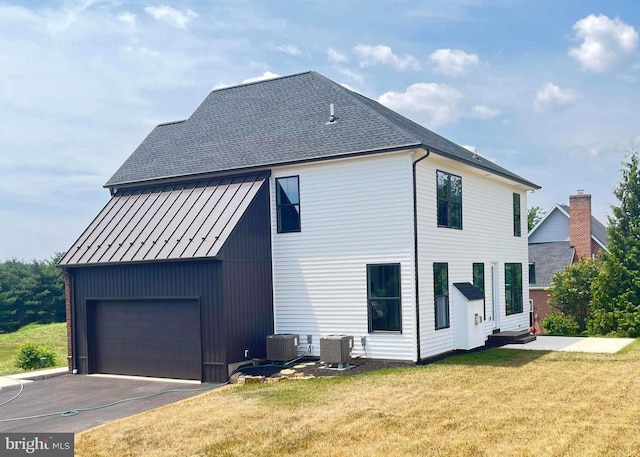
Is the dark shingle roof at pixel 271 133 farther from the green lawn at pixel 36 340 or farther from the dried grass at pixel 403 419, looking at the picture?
the green lawn at pixel 36 340

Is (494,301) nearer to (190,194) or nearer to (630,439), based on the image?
(190,194)

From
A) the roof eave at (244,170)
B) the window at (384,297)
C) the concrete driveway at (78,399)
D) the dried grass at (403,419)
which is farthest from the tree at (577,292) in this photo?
the concrete driveway at (78,399)

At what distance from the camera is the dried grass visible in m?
8.68

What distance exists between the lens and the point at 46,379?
A: 1662 cm

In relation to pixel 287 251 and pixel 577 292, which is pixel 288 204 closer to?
pixel 287 251

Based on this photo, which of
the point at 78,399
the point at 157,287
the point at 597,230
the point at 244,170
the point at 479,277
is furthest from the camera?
the point at 597,230

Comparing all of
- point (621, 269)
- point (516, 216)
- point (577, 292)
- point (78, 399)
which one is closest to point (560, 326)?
point (577, 292)

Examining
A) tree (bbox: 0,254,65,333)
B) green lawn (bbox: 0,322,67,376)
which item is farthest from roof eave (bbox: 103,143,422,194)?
tree (bbox: 0,254,65,333)

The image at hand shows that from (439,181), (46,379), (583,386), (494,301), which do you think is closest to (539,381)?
(583,386)

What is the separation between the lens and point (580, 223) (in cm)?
3344

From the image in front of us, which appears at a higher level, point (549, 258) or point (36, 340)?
point (549, 258)

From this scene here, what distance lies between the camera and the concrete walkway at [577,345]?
18.1 m

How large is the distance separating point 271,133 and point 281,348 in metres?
6.21

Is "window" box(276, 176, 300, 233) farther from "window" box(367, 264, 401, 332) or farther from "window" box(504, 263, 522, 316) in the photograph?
"window" box(504, 263, 522, 316)
